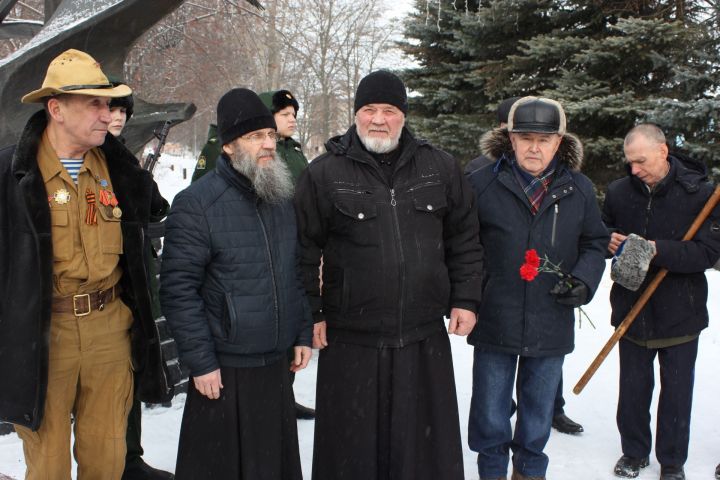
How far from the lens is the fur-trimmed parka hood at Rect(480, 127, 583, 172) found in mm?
3264

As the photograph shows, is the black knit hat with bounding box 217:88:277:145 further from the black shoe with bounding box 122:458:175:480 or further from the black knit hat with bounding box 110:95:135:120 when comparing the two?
the black shoe with bounding box 122:458:175:480

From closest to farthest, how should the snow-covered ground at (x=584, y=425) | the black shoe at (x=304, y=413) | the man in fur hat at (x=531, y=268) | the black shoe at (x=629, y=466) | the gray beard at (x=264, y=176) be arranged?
the gray beard at (x=264, y=176) → the man in fur hat at (x=531, y=268) → the black shoe at (x=629, y=466) → the snow-covered ground at (x=584, y=425) → the black shoe at (x=304, y=413)

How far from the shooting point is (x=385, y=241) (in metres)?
2.84

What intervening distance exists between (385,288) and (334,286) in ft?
0.83

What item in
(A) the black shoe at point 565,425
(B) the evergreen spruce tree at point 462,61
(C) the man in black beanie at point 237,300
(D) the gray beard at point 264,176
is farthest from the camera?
(B) the evergreen spruce tree at point 462,61

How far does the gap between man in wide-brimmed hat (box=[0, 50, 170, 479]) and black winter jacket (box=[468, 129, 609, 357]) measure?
1.65m

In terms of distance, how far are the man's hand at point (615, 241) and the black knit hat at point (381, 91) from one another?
1.38 metres

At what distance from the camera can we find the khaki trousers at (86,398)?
99.1 inches

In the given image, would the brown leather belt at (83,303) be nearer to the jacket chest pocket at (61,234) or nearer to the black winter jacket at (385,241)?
the jacket chest pocket at (61,234)

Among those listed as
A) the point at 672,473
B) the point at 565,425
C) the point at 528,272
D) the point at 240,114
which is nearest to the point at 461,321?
the point at 528,272

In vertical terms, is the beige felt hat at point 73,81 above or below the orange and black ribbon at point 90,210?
above

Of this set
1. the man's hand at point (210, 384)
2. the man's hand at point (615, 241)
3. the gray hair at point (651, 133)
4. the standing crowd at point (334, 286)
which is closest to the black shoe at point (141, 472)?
the standing crowd at point (334, 286)

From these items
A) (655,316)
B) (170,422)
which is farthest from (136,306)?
(655,316)

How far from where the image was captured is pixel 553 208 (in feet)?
10.3
